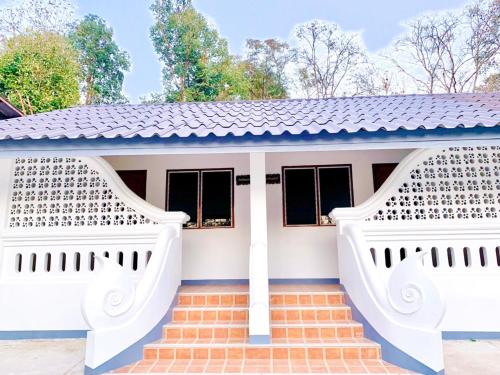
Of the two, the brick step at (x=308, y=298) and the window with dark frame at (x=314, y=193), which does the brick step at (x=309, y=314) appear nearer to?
the brick step at (x=308, y=298)

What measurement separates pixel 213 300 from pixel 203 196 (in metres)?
2.26

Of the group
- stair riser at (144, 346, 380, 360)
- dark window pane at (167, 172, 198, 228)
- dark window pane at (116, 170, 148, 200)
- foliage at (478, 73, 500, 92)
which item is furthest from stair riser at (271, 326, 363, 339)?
foliage at (478, 73, 500, 92)

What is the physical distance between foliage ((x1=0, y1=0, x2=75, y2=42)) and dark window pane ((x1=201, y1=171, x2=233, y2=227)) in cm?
1716

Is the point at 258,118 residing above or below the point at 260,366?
above

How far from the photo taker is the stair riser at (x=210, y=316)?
484 centimetres

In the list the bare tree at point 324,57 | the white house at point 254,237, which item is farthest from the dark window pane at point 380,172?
the bare tree at point 324,57

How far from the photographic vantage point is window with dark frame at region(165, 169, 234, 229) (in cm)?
668

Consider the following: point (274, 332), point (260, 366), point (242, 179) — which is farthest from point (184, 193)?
point (260, 366)

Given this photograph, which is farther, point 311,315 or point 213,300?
point 213,300

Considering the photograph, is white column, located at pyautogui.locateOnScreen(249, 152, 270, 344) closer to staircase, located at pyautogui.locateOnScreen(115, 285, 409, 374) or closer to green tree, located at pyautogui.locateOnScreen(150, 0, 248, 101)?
staircase, located at pyautogui.locateOnScreen(115, 285, 409, 374)

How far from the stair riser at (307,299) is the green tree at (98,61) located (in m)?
19.9

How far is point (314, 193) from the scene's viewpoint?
263 inches

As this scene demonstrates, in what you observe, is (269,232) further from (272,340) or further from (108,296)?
(108,296)

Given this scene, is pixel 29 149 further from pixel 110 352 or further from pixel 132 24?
pixel 132 24
